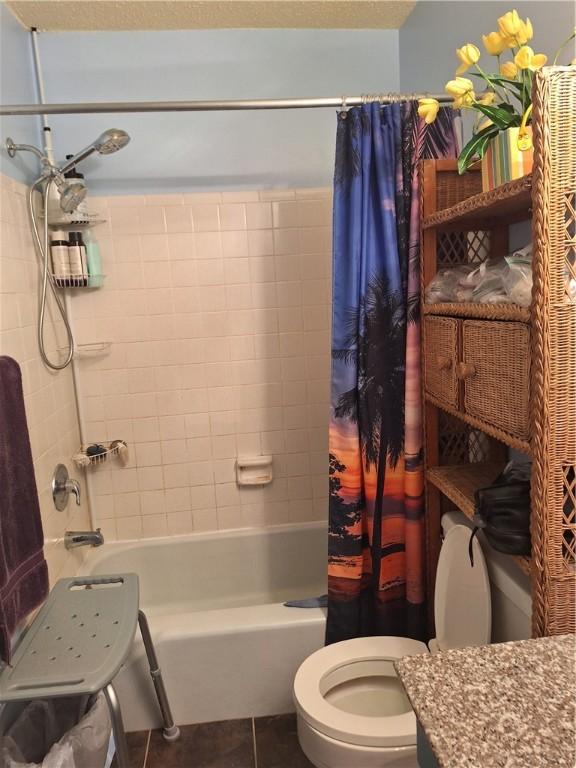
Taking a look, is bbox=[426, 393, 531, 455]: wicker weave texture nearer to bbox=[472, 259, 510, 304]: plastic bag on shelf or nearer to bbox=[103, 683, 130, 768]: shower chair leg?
bbox=[472, 259, 510, 304]: plastic bag on shelf

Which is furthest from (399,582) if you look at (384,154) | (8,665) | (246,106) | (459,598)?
(246,106)

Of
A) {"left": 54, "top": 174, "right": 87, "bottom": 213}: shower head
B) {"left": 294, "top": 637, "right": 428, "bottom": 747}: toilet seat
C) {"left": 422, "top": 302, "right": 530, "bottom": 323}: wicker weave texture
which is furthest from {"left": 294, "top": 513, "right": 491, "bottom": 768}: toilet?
{"left": 54, "top": 174, "right": 87, "bottom": 213}: shower head

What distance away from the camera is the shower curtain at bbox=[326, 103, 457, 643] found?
65.9 inches

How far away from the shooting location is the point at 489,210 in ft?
4.60

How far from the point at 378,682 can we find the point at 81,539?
1.15m

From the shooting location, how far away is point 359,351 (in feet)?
5.69

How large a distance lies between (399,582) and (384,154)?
1.38 metres

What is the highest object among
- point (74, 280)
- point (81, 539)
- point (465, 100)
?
point (465, 100)

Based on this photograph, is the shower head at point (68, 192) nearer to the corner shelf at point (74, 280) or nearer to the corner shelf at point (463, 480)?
the corner shelf at point (74, 280)

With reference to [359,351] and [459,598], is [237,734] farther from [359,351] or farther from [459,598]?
[359,351]

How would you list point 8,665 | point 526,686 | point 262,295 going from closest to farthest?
point 526,686
point 8,665
point 262,295

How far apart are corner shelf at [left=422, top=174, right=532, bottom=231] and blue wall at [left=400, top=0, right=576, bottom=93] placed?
1.17 feet

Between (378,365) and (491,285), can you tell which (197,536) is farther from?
(491,285)

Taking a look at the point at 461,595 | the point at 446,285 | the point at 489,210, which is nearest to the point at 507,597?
the point at 461,595
